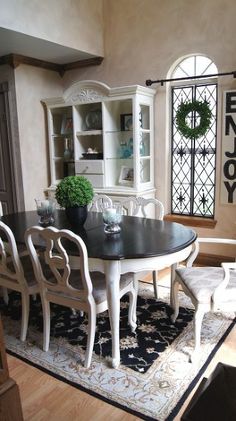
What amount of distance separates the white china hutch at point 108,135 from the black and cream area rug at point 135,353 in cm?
157

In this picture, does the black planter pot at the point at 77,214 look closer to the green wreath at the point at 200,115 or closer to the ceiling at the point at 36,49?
the green wreath at the point at 200,115

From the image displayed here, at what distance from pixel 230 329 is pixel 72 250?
4.29ft

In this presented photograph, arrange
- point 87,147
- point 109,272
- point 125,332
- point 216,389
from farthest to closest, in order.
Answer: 1. point 87,147
2. point 125,332
3. point 109,272
4. point 216,389

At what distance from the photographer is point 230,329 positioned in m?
2.42

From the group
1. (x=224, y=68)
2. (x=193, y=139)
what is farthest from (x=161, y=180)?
(x=224, y=68)

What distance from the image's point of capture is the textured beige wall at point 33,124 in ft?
13.3

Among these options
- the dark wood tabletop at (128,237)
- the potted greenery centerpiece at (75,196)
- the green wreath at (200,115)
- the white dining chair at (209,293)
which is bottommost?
the white dining chair at (209,293)

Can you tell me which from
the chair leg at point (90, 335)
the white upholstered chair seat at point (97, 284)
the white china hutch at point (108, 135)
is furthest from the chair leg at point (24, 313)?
the white china hutch at point (108, 135)

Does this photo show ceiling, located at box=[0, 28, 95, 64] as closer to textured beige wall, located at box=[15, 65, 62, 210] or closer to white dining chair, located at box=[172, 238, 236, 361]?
textured beige wall, located at box=[15, 65, 62, 210]

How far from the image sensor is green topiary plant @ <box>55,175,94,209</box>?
7.98 feet

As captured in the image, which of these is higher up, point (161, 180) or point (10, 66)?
point (10, 66)

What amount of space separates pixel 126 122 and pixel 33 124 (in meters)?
1.19

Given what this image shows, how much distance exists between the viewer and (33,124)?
4.22 metres

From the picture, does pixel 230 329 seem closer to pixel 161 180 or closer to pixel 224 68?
pixel 161 180
